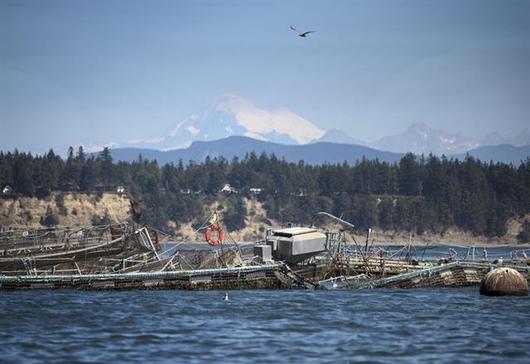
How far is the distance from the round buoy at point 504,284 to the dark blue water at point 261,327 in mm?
1267

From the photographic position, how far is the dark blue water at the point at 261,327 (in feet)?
142

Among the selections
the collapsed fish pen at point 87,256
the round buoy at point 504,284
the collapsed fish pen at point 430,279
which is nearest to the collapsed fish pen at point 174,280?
the collapsed fish pen at point 87,256

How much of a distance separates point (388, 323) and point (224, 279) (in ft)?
62.1

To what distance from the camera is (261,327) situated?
5172 cm

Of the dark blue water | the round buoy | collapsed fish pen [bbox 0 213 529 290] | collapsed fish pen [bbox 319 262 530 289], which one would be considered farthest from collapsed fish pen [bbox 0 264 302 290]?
the round buoy

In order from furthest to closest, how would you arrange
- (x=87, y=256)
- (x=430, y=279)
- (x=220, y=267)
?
(x=430, y=279) < (x=87, y=256) < (x=220, y=267)

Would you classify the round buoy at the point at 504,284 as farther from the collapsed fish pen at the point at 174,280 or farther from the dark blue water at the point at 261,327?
the collapsed fish pen at the point at 174,280

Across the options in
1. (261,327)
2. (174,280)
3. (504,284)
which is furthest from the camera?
(174,280)

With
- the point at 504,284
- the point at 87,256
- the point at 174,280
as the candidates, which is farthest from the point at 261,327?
the point at 87,256

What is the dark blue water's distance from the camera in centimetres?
4341

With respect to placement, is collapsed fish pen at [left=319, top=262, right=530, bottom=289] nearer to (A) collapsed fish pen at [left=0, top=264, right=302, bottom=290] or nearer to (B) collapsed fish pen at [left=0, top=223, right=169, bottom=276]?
(A) collapsed fish pen at [left=0, top=264, right=302, bottom=290]

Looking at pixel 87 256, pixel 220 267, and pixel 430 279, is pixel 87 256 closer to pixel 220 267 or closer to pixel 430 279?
pixel 220 267

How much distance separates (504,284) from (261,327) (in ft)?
79.4

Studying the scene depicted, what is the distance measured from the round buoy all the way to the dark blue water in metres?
1.27
